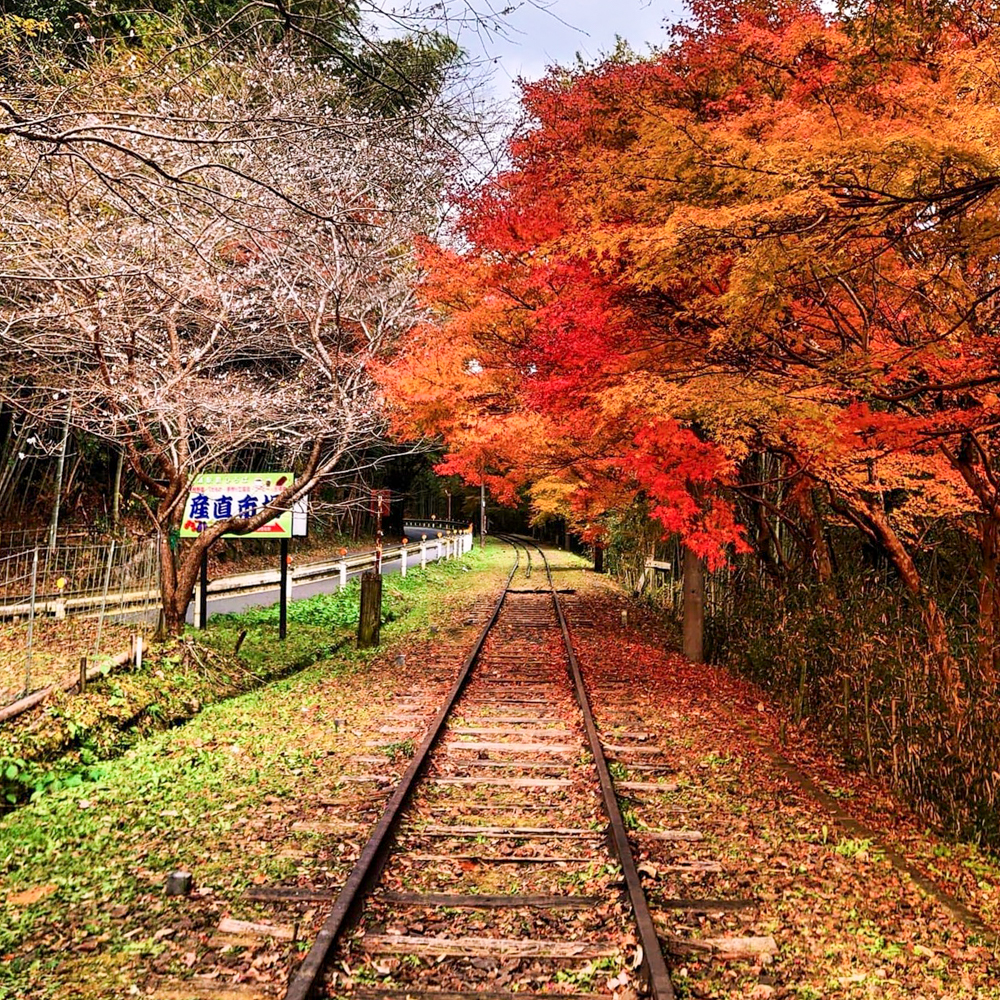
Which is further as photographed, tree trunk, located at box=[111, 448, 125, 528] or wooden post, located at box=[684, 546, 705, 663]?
tree trunk, located at box=[111, 448, 125, 528]

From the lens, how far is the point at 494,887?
167 inches

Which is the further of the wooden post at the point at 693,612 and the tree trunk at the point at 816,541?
the wooden post at the point at 693,612

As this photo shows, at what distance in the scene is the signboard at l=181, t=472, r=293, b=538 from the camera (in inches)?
418

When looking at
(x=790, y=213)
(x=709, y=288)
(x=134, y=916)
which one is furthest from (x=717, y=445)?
(x=134, y=916)

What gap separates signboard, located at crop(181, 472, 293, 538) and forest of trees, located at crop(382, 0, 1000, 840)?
12.7 feet

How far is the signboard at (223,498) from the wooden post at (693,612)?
615 cm

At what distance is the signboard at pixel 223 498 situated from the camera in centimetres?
1061

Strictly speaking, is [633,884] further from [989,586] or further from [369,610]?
[369,610]

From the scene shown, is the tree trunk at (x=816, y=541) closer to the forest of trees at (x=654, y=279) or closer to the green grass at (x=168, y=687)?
the forest of trees at (x=654, y=279)

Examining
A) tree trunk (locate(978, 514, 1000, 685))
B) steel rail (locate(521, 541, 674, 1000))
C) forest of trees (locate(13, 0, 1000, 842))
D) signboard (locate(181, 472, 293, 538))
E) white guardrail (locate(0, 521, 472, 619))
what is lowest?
steel rail (locate(521, 541, 674, 1000))

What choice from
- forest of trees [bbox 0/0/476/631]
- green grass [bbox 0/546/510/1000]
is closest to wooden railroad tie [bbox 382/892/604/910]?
green grass [bbox 0/546/510/1000]

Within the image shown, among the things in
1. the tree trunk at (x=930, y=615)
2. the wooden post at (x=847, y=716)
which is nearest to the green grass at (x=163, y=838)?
the wooden post at (x=847, y=716)

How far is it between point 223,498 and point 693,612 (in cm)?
718

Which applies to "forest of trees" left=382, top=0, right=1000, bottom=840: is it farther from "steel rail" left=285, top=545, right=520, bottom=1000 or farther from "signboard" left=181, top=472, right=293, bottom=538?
"signboard" left=181, top=472, right=293, bottom=538
